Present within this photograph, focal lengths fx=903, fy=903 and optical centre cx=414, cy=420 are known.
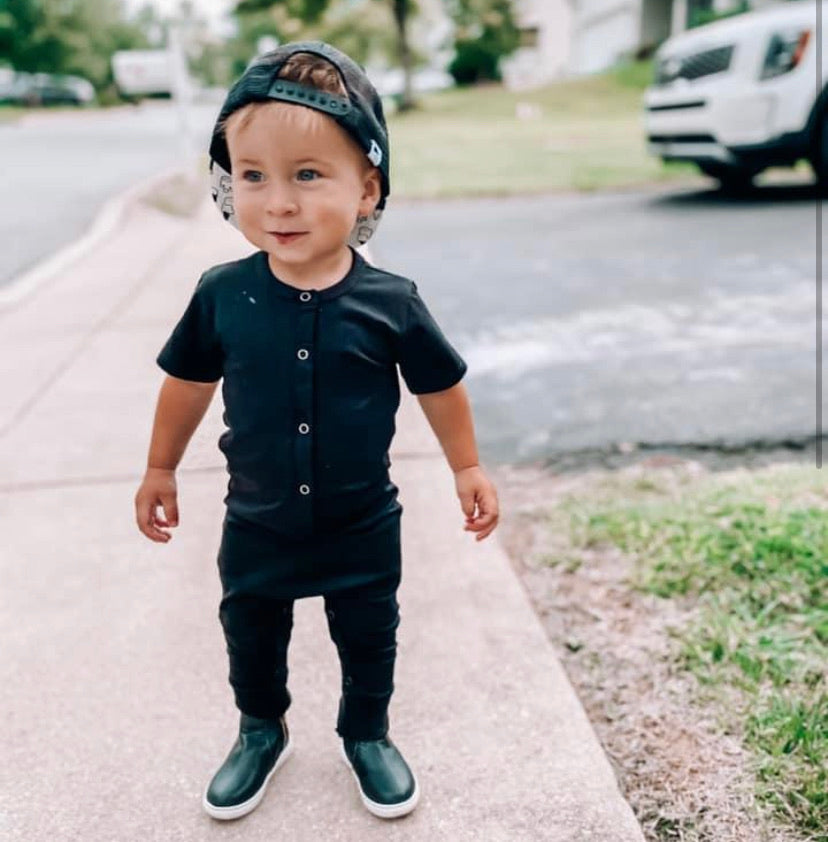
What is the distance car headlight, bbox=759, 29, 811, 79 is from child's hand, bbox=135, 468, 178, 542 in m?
7.07

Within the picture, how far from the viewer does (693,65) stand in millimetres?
7895

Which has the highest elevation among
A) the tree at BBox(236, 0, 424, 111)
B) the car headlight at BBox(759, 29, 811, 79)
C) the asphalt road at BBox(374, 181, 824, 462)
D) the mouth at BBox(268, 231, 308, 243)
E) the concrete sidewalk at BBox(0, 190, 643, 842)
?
the mouth at BBox(268, 231, 308, 243)

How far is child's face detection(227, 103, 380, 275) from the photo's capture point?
1336 millimetres

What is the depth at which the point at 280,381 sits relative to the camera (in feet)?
4.87

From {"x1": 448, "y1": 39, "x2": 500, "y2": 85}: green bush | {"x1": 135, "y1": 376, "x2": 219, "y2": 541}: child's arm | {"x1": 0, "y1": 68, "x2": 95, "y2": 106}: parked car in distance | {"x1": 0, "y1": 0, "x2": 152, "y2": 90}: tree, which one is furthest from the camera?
{"x1": 0, "y1": 0, "x2": 152, "y2": 90}: tree

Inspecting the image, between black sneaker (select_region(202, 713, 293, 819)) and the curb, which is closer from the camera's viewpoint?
black sneaker (select_region(202, 713, 293, 819))

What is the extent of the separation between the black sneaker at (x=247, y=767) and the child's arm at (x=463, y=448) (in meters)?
0.59

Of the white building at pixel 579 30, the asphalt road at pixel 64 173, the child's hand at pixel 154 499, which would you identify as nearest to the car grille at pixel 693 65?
the asphalt road at pixel 64 173

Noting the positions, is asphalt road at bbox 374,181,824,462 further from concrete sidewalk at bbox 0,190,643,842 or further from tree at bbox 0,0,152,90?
tree at bbox 0,0,152,90

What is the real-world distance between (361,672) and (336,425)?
19.7 inches

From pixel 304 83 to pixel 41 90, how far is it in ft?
138

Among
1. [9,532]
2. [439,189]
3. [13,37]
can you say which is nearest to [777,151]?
[439,189]

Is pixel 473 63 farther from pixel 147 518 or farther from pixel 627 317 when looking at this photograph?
pixel 147 518

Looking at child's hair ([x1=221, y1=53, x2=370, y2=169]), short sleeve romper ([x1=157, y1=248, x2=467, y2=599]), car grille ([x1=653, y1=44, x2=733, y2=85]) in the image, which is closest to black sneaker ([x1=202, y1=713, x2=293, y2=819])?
short sleeve romper ([x1=157, y1=248, x2=467, y2=599])
